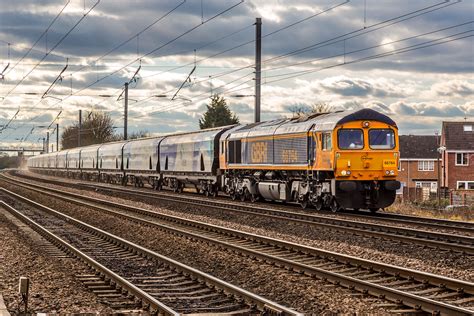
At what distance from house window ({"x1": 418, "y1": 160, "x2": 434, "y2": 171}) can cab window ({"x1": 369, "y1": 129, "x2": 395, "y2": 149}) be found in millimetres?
59702

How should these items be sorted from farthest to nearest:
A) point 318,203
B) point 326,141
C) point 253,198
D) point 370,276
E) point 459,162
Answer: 1. point 459,162
2. point 253,198
3. point 318,203
4. point 326,141
5. point 370,276

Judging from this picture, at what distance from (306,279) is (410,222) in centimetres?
944

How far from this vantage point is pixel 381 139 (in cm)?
2545

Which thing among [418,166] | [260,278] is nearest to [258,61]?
[260,278]

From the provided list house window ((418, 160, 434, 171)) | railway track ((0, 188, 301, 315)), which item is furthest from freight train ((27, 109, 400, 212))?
house window ((418, 160, 434, 171))

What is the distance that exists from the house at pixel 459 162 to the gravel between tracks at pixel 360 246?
49.8 metres

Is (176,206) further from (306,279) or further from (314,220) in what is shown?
(306,279)

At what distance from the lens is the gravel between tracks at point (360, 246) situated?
13.8m

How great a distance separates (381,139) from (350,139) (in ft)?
4.28

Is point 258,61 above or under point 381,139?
above

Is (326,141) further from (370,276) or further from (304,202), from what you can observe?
A: (370,276)

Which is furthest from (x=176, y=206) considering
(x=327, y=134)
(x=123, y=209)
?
(x=327, y=134)

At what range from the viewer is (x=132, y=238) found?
19.8 meters

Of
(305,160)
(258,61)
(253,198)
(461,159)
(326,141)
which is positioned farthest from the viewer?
(461,159)
